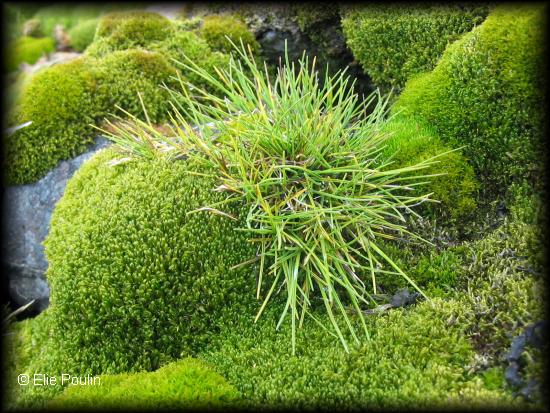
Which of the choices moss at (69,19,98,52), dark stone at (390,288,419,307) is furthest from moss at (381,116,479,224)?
moss at (69,19,98,52)

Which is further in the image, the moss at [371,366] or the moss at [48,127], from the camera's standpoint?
the moss at [48,127]

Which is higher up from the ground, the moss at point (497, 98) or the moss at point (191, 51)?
the moss at point (191, 51)

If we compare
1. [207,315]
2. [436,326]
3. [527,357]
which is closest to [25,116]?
[207,315]

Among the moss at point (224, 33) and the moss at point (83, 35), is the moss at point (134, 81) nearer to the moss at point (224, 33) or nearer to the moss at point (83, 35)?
the moss at point (224, 33)

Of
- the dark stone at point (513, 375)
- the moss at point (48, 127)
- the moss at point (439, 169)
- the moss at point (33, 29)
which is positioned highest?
the moss at point (33, 29)

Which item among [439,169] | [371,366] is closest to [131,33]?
[439,169]

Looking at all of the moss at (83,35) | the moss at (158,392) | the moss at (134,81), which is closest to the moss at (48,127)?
the moss at (134,81)

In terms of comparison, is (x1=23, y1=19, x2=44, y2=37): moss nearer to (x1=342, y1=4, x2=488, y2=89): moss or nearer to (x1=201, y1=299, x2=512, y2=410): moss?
(x1=342, y1=4, x2=488, y2=89): moss
